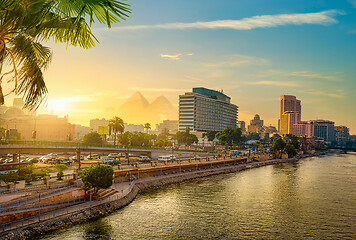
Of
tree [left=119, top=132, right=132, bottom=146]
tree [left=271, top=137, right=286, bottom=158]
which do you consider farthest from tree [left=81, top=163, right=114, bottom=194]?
tree [left=271, top=137, right=286, bottom=158]

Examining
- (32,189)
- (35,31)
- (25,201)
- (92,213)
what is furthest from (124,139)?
(35,31)

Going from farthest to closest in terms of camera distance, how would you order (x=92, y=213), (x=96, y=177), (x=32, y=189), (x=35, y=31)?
(x=96, y=177), (x=32, y=189), (x=92, y=213), (x=35, y=31)

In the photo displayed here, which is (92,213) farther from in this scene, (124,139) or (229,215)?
(124,139)

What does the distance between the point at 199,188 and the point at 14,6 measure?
68048 mm

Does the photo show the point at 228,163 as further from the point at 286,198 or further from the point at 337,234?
the point at 337,234

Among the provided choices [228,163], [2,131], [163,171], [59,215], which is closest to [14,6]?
[59,215]

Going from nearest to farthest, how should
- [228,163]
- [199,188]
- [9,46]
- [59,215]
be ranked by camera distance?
[9,46] < [59,215] < [199,188] < [228,163]

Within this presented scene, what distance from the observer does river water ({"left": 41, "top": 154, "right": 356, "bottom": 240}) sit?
38.1 meters

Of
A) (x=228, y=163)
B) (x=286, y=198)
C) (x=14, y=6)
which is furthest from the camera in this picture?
(x=228, y=163)

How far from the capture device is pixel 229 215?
4744 cm

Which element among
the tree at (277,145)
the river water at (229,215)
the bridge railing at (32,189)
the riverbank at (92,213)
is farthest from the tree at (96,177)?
the tree at (277,145)

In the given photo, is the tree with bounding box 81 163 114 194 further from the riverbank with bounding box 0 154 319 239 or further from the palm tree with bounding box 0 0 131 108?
the palm tree with bounding box 0 0 131 108

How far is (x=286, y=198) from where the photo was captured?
62.2 m

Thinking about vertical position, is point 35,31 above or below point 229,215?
above
